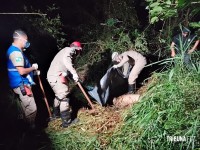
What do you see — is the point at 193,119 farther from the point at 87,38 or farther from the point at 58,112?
the point at 87,38

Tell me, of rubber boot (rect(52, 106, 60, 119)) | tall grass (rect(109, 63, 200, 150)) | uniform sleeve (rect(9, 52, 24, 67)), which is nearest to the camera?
tall grass (rect(109, 63, 200, 150))

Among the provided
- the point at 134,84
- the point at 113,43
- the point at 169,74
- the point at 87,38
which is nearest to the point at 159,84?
the point at 169,74

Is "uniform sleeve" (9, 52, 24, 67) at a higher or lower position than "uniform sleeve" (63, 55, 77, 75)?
higher

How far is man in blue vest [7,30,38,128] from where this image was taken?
4.93 m

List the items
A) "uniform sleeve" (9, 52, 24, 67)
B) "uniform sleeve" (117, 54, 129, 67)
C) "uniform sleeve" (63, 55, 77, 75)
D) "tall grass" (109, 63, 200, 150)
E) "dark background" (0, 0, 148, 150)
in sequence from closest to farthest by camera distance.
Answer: "tall grass" (109, 63, 200, 150)
"uniform sleeve" (9, 52, 24, 67)
"uniform sleeve" (63, 55, 77, 75)
"dark background" (0, 0, 148, 150)
"uniform sleeve" (117, 54, 129, 67)

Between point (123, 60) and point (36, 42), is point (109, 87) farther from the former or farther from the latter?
point (36, 42)

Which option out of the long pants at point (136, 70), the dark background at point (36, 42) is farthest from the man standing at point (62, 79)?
the long pants at point (136, 70)

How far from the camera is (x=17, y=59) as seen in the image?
4887 millimetres

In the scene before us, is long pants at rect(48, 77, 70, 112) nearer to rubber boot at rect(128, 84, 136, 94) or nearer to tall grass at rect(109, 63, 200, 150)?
tall grass at rect(109, 63, 200, 150)

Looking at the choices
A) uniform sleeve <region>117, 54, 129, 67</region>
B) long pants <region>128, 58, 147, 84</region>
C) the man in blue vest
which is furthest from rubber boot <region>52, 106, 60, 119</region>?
long pants <region>128, 58, 147, 84</region>

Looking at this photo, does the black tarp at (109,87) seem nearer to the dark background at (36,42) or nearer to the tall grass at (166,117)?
the dark background at (36,42)

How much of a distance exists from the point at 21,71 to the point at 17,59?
0.68 ft

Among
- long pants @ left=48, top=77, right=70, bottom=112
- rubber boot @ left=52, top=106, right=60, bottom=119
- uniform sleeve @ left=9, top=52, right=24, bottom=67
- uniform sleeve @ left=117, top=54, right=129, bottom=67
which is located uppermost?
uniform sleeve @ left=9, top=52, right=24, bottom=67

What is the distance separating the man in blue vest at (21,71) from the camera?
4.93 meters
